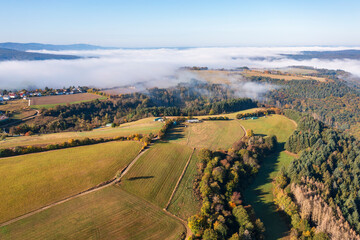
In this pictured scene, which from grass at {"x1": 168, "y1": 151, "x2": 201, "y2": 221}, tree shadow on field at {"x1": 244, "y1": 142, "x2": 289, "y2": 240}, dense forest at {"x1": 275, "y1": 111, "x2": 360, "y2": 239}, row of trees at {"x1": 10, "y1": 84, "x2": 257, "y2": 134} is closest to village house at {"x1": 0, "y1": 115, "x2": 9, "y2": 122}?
row of trees at {"x1": 10, "y1": 84, "x2": 257, "y2": 134}

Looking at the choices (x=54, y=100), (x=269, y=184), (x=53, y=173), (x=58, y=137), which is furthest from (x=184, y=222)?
(x=54, y=100)

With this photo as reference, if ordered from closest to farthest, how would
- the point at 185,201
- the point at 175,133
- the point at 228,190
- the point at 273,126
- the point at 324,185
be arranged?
the point at 185,201, the point at 228,190, the point at 324,185, the point at 175,133, the point at 273,126

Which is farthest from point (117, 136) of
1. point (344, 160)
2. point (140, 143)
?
point (344, 160)

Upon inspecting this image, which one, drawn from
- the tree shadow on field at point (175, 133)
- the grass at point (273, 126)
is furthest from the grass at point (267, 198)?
the tree shadow on field at point (175, 133)

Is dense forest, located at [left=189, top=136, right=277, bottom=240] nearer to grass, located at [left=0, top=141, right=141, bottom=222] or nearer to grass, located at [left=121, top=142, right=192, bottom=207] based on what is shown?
grass, located at [left=121, top=142, right=192, bottom=207]

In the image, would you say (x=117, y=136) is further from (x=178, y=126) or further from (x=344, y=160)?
(x=344, y=160)

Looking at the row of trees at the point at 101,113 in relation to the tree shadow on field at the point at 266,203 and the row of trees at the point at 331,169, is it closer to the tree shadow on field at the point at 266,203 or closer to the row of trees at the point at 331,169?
the tree shadow on field at the point at 266,203

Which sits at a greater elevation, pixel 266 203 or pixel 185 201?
pixel 185 201

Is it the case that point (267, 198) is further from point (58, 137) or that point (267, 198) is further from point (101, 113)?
point (101, 113)
